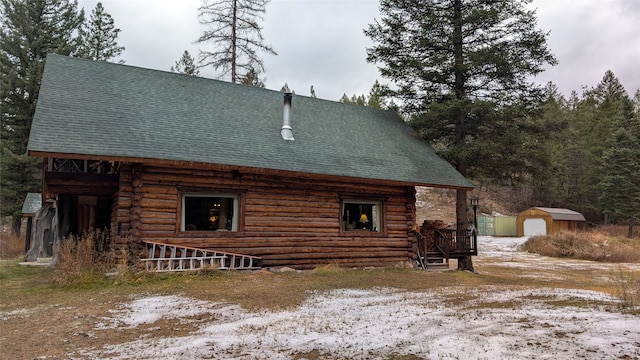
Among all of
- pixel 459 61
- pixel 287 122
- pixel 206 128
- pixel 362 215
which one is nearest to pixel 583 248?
pixel 459 61

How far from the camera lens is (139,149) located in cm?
999

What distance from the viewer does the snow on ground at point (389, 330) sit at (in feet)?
15.1

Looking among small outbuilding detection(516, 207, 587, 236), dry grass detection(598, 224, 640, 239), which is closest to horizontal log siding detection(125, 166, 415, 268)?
small outbuilding detection(516, 207, 587, 236)

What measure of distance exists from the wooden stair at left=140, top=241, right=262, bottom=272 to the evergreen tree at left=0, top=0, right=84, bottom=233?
17670 mm

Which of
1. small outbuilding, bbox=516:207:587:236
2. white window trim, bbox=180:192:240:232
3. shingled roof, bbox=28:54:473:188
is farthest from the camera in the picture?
small outbuilding, bbox=516:207:587:236

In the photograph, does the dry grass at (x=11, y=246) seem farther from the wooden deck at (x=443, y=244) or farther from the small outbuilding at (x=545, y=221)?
the small outbuilding at (x=545, y=221)

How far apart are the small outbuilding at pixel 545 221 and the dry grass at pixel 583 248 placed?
777 centimetres

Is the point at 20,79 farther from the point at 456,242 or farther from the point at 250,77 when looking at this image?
the point at 456,242

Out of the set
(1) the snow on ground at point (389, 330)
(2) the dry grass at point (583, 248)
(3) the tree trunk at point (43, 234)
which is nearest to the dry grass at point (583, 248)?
(2) the dry grass at point (583, 248)

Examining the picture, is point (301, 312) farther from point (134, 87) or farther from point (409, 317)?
point (134, 87)

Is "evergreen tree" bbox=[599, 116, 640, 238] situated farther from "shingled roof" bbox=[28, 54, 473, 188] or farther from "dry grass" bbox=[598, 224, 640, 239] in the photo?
"shingled roof" bbox=[28, 54, 473, 188]

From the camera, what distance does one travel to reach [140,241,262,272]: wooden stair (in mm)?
10062

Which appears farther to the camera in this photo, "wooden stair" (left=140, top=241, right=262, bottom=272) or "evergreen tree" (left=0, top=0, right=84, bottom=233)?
"evergreen tree" (left=0, top=0, right=84, bottom=233)

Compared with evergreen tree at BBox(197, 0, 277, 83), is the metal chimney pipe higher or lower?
lower
